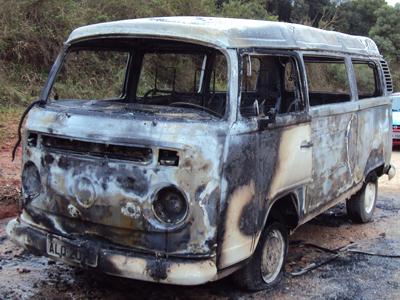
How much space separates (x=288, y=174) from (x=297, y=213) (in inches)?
18.3

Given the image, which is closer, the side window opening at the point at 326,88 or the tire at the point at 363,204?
the side window opening at the point at 326,88

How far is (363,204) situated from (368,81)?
1.72 metres

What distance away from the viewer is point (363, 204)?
23.8 ft

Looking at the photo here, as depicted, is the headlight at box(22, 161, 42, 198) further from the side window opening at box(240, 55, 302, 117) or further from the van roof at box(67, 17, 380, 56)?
the side window opening at box(240, 55, 302, 117)

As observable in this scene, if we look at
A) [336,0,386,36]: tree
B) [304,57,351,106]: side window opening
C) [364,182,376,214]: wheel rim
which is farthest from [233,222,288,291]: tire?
[336,0,386,36]: tree

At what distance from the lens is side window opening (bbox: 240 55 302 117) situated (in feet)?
16.2

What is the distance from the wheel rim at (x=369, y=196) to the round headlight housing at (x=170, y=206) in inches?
162

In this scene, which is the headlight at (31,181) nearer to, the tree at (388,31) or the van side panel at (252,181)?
the van side panel at (252,181)

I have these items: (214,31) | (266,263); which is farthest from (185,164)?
(266,263)

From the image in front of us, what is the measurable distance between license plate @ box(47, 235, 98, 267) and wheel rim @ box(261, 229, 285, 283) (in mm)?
1473

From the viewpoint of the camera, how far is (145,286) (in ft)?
15.5

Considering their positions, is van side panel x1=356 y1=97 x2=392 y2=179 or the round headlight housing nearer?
the round headlight housing

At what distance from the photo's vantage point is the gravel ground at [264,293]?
4.61m

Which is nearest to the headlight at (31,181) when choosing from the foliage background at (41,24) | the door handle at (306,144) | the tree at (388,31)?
the door handle at (306,144)
